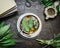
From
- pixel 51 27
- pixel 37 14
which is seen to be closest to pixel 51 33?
pixel 51 27

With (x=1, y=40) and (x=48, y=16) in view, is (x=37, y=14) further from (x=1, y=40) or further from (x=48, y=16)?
(x=1, y=40)

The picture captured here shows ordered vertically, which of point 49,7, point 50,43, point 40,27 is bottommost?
point 50,43

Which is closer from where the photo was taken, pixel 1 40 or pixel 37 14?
pixel 1 40

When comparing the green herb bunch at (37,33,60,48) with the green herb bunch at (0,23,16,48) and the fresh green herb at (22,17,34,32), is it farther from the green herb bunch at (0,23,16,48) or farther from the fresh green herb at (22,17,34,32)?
the green herb bunch at (0,23,16,48)

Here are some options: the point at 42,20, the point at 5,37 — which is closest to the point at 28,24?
the point at 42,20

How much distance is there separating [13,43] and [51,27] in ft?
1.91

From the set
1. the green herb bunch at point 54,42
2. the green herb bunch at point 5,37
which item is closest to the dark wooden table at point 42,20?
the green herb bunch at point 54,42

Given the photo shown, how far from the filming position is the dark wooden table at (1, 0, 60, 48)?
10.5 ft

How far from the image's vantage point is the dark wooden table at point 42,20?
3201 millimetres

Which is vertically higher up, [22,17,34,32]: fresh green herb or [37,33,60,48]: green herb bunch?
[22,17,34,32]: fresh green herb

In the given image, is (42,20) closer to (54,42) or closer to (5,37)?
(54,42)

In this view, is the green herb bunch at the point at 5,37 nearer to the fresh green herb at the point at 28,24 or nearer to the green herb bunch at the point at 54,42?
the fresh green herb at the point at 28,24

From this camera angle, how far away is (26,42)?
3207 mm

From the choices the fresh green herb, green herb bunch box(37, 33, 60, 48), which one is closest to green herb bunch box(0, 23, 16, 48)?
the fresh green herb
